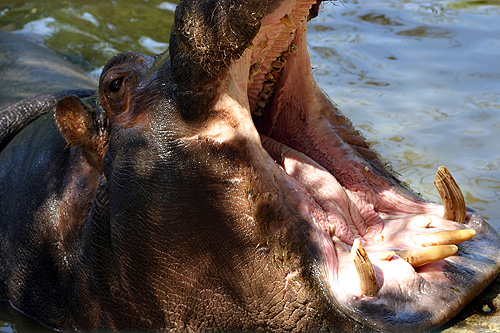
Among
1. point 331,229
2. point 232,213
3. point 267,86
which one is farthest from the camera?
point 267,86

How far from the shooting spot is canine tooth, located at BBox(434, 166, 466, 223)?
10.7 feet

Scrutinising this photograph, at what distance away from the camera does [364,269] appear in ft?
9.46

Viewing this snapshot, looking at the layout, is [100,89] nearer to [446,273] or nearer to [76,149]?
[76,149]

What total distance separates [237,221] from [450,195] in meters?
1.08

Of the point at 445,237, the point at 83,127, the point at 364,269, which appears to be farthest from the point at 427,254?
the point at 83,127

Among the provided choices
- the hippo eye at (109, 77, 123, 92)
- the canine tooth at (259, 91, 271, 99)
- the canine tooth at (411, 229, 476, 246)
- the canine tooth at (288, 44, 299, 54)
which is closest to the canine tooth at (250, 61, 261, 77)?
the canine tooth at (288, 44, 299, 54)

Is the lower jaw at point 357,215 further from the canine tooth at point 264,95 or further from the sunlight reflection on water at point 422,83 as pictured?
the sunlight reflection on water at point 422,83

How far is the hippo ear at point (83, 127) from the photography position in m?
3.60

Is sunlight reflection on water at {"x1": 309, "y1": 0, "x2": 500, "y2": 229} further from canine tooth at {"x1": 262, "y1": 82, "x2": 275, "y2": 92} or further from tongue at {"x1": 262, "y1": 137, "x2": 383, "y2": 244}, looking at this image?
tongue at {"x1": 262, "y1": 137, "x2": 383, "y2": 244}

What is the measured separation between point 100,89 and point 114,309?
1178 millimetres

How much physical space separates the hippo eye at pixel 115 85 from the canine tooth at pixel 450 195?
5.58 feet

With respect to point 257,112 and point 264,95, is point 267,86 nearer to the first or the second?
point 264,95

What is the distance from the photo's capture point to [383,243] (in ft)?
11.0

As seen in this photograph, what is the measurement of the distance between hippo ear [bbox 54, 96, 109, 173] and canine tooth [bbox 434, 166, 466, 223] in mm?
1787
